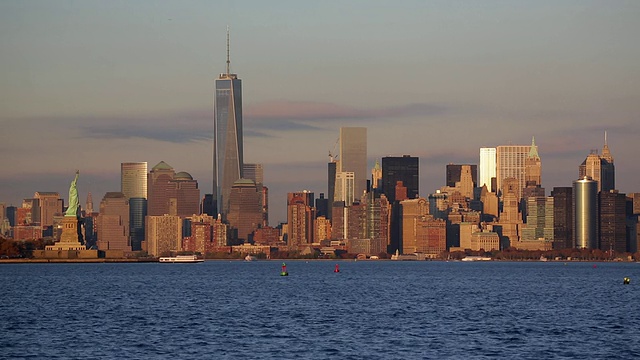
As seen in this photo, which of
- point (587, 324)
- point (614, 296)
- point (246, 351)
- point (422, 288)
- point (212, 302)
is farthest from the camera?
point (422, 288)

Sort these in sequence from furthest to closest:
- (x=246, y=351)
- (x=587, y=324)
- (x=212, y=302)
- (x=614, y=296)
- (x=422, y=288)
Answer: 1. (x=422, y=288)
2. (x=614, y=296)
3. (x=212, y=302)
4. (x=587, y=324)
5. (x=246, y=351)

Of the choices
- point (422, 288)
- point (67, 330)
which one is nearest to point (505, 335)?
point (67, 330)

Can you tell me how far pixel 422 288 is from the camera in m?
149

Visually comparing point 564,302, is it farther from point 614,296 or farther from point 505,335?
point 505,335

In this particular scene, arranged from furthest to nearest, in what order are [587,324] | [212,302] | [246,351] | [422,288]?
1. [422,288]
2. [212,302]
3. [587,324]
4. [246,351]

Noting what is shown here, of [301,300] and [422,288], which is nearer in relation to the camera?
[301,300]

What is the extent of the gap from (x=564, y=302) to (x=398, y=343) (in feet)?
154

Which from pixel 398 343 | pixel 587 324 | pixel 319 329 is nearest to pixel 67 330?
pixel 319 329

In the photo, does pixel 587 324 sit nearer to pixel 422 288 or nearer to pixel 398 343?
pixel 398 343

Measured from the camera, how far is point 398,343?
72500 mm

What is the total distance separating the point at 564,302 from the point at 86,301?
46134 mm

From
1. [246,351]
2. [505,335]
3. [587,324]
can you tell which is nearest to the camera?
[246,351]

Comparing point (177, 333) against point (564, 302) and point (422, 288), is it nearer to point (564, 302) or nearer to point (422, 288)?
point (564, 302)

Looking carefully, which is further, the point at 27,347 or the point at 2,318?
the point at 2,318
